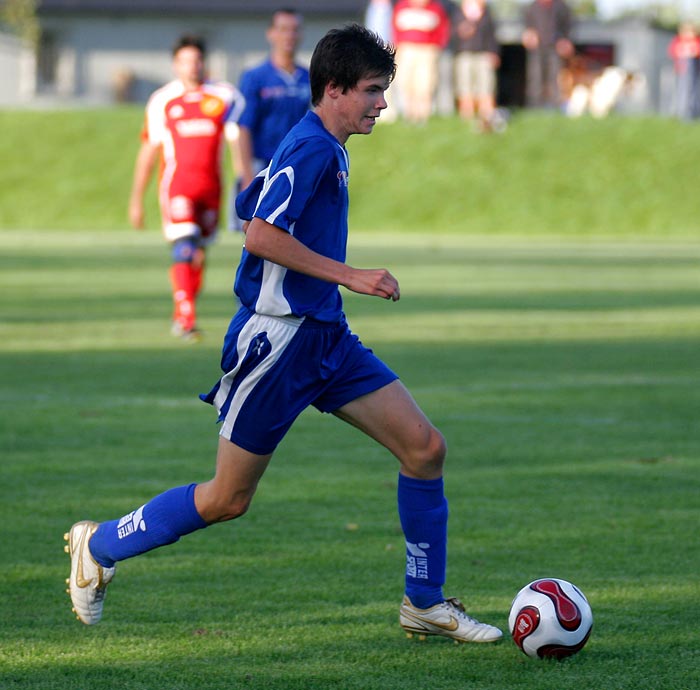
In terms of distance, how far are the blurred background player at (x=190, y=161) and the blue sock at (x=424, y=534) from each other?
791 centimetres

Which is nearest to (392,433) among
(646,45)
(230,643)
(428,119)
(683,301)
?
(230,643)

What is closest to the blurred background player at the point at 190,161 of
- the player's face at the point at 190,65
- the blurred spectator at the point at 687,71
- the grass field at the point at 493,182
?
the player's face at the point at 190,65

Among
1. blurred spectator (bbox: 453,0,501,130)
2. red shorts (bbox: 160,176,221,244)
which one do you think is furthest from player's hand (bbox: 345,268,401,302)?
blurred spectator (bbox: 453,0,501,130)

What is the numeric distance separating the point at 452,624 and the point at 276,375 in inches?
38.2

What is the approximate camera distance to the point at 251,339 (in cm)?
484

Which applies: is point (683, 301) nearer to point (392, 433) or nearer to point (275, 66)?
point (275, 66)

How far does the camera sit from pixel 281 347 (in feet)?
15.8

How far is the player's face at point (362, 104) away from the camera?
475cm

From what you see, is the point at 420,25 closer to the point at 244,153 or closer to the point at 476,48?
the point at 476,48

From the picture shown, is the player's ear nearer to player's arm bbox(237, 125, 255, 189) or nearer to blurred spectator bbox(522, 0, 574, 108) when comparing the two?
player's arm bbox(237, 125, 255, 189)

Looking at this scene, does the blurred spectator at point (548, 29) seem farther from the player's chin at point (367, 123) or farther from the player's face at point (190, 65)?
the player's chin at point (367, 123)

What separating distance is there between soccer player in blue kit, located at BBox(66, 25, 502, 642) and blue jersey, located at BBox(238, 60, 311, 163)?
768cm

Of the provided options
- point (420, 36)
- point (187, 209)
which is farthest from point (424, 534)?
point (420, 36)

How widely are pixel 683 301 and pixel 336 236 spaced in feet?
42.2
